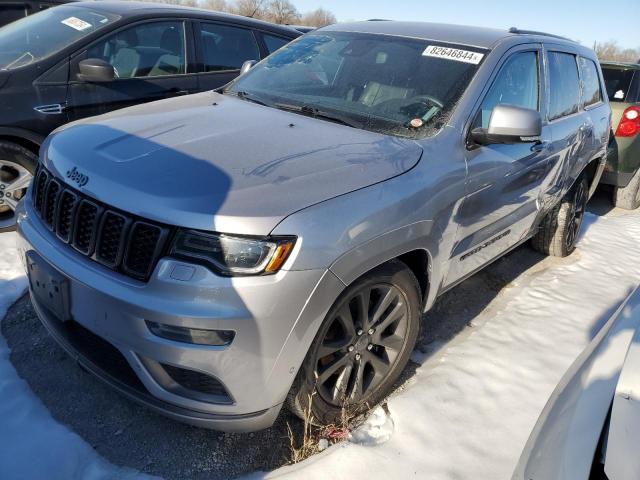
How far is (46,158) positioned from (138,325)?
108 cm

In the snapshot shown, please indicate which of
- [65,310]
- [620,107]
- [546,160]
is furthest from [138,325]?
[620,107]

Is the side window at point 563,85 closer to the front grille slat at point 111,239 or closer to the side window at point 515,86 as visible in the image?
the side window at point 515,86

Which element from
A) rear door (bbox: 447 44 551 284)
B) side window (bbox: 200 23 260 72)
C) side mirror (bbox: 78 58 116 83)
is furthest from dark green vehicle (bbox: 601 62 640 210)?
side mirror (bbox: 78 58 116 83)

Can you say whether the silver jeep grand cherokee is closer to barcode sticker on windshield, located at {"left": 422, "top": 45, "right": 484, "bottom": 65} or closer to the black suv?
barcode sticker on windshield, located at {"left": 422, "top": 45, "right": 484, "bottom": 65}

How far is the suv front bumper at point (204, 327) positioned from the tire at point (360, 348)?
0.56 feet

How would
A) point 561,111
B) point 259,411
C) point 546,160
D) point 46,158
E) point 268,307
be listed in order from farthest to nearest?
1. point 561,111
2. point 546,160
3. point 46,158
4. point 259,411
5. point 268,307

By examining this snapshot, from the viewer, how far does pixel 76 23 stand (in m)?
4.11

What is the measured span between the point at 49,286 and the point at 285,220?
1.02m

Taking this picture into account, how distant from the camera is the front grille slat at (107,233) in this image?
181 centimetres

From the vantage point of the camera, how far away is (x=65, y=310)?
2.00m

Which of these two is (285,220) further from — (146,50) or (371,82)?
(146,50)

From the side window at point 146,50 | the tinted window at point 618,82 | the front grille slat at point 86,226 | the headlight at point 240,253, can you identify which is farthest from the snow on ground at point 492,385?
the tinted window at point 618,82

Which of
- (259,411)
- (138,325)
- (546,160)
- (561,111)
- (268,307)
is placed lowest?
(259,411)

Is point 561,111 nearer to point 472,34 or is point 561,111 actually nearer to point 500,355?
point 472,34
